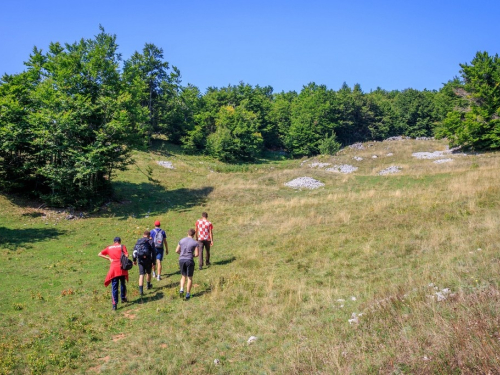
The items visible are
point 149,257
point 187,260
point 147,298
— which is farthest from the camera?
point 149,257

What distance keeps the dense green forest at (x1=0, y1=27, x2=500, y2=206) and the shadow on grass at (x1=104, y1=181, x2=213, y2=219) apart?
200cm

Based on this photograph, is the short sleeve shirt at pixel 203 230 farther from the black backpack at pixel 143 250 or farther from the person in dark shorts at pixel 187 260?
the person in dark shorts at pixel 187 260

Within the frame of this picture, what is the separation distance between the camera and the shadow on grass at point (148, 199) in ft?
94.5

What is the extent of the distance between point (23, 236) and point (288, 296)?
62.5 feet

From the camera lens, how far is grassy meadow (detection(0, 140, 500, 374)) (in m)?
6.25

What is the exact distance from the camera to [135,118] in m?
30.5

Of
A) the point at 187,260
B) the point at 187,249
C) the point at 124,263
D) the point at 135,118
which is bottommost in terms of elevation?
the point at 124,263

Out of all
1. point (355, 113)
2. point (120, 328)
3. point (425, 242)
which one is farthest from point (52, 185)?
point (355, 113)

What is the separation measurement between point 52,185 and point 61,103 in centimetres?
653

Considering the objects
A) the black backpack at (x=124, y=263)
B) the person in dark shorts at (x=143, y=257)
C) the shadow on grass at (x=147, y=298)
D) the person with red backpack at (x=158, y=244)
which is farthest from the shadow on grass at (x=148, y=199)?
the black backpack at (x=124, y=263)

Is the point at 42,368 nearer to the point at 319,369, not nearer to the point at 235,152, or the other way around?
the point at 319,369

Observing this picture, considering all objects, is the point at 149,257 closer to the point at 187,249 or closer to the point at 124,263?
the point at 124,263

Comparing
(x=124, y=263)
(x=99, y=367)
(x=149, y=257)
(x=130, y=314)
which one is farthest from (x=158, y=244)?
(x=99, y=367)

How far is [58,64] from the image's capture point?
27.9 m
